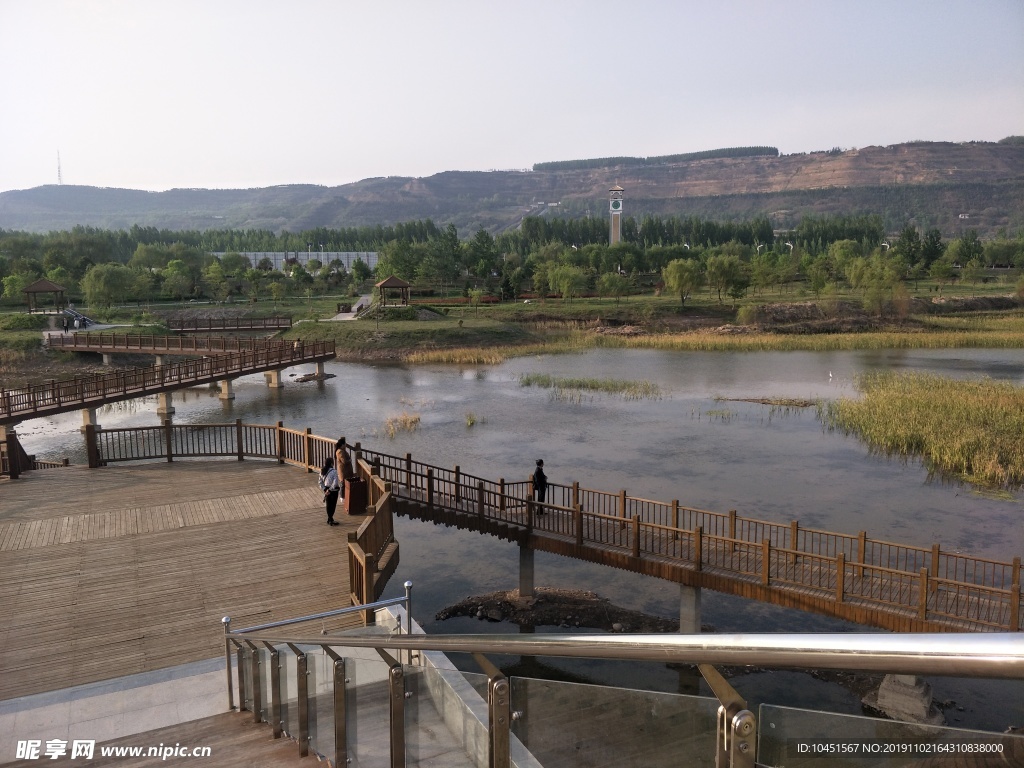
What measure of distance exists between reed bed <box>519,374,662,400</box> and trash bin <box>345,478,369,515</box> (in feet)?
98.2

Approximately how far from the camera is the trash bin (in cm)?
1520

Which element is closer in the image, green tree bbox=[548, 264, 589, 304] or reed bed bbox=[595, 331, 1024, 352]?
reed bed bbox=[595, 331, 1024, 352]

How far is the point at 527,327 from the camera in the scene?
79.9m

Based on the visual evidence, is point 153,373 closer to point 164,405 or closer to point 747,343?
point 164,405

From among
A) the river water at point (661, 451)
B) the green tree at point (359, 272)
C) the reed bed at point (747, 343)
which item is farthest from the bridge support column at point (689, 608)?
the green tree at point (359, 272)

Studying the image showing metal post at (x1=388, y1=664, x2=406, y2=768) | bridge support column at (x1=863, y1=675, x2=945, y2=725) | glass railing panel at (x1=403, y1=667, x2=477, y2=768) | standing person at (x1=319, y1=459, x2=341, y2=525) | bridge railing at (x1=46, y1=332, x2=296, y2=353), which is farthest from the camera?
bridge railing at (x1=46, y1=332, x2=296, y2=353)

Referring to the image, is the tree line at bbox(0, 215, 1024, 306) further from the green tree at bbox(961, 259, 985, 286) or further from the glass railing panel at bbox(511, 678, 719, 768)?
the glass railing panel at bbox(511, 678, 719, 768)

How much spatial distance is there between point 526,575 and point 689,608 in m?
4.03

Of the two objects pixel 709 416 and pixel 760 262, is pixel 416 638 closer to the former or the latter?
pixel 709 416

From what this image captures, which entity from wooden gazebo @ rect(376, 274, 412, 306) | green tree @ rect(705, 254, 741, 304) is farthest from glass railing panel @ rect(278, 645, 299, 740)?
green tree @ rect(705, 254, 741, 304)

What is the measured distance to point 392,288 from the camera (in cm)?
8500

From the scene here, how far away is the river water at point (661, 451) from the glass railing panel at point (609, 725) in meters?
2.60

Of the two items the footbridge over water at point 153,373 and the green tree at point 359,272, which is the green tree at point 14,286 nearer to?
the footbridge over water at point 153,373

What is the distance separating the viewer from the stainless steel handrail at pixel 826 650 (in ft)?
5.79
